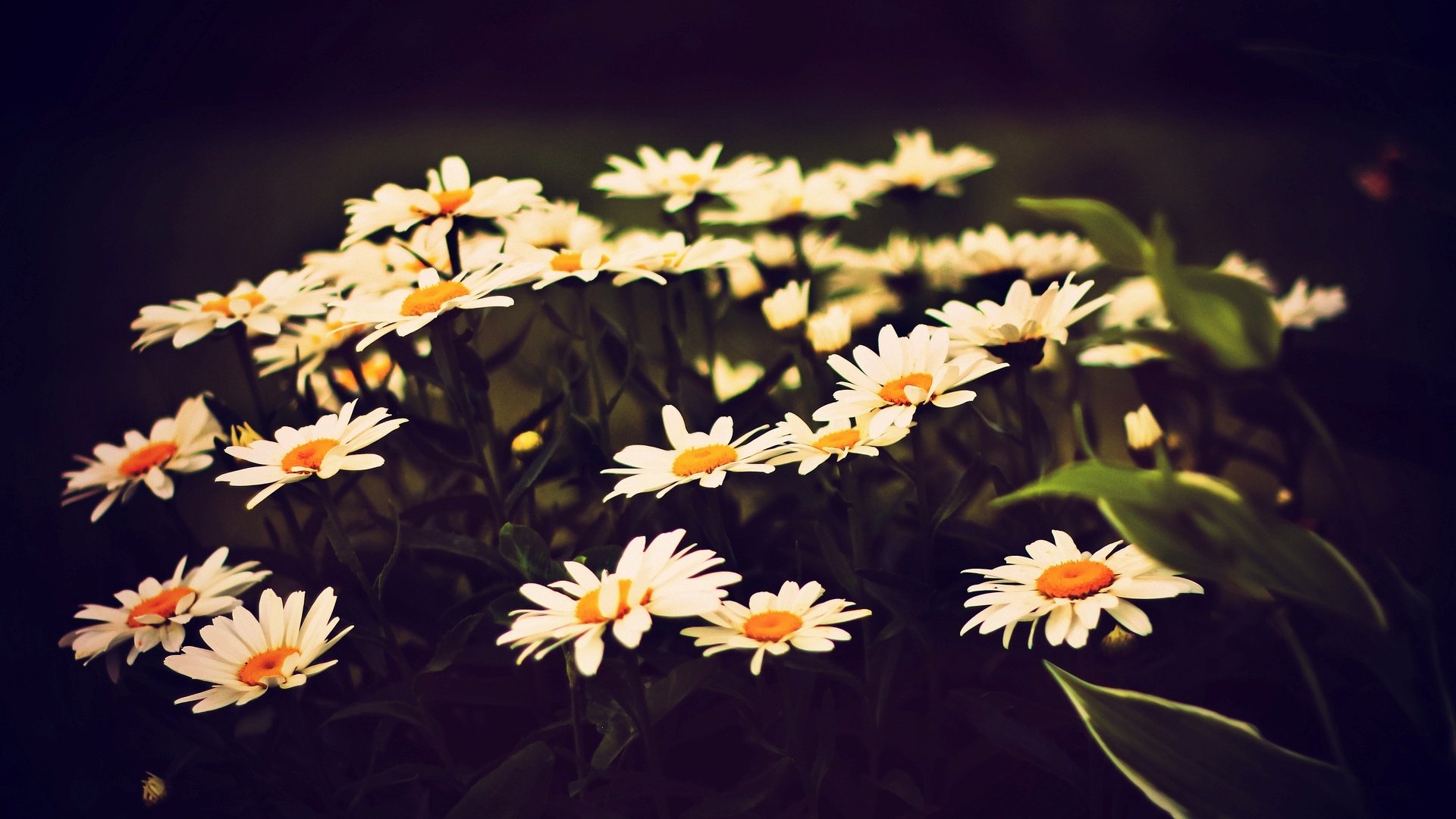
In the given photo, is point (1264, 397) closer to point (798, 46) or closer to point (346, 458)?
point (346, 458)

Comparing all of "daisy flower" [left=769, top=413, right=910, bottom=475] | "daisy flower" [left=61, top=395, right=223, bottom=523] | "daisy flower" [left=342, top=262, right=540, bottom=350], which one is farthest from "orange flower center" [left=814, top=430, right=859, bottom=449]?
"daisy flower" [left=61, top=395, right=223, bottom=523]

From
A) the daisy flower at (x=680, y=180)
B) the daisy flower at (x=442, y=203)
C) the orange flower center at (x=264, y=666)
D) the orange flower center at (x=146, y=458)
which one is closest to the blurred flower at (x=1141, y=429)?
the daisy flower at (x=680, y=180)

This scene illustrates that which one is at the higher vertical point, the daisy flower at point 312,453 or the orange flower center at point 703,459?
the daisy flower at point 312,453

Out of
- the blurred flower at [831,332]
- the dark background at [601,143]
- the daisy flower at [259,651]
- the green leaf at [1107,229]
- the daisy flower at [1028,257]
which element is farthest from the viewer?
the daisy flower at [1028,257]

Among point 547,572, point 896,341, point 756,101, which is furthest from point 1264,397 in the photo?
point 756,101

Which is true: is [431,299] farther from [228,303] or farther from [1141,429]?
[1141,429]

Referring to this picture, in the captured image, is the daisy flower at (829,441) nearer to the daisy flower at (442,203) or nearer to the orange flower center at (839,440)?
the orange flower center at (839,440)
